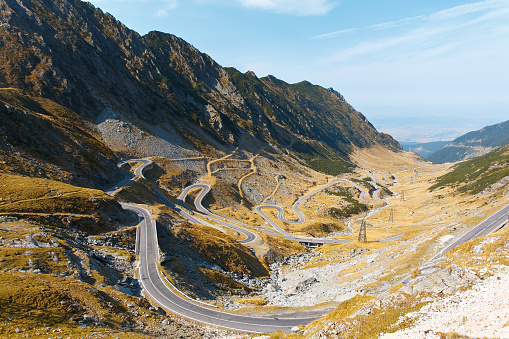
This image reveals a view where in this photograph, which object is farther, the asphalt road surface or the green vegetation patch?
the green vegetation patch

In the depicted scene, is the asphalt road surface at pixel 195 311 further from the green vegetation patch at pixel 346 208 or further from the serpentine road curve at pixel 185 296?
the green vegetation patch at pixel 346 208

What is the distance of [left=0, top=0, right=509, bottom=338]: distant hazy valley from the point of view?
25.5m

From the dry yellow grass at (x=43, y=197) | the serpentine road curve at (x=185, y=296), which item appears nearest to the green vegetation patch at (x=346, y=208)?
the serpentine road curve at (x=185, y=296)

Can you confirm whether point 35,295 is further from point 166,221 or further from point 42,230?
point 166,221

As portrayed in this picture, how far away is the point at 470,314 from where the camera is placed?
67.0ft

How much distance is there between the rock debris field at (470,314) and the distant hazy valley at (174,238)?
5.9 inches

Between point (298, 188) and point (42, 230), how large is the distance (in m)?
142

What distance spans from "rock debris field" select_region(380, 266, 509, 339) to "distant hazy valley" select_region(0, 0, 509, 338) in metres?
0.15

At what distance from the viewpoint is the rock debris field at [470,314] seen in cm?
1839

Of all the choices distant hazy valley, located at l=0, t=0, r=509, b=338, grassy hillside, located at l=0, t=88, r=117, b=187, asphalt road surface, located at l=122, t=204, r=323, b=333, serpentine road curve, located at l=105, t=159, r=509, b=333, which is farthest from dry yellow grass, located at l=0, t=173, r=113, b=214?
asphalt road surface, located at l=122, t=204, r=323, b=333

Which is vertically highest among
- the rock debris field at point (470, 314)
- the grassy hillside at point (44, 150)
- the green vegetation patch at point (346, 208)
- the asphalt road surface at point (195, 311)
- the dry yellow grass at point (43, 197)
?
the grassy hillside at point (44, 150)

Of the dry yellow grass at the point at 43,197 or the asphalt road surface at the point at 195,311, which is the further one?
the dry yellow grass at the point at 43,197

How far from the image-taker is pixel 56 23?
148 m

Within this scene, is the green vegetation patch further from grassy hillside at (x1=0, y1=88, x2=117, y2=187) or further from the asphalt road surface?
the asphalt road surface
